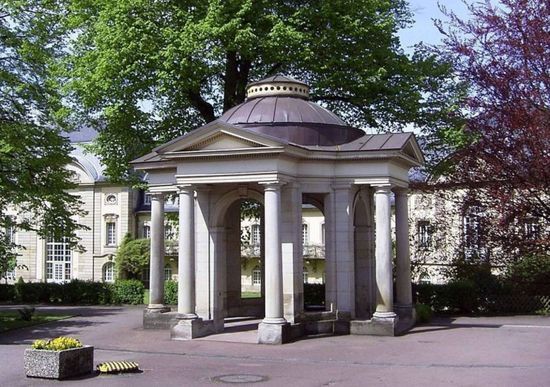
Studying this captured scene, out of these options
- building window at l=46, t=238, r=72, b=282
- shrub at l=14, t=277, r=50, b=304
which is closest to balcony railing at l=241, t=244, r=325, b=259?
building window at l=46, t=238, r=72, b=282

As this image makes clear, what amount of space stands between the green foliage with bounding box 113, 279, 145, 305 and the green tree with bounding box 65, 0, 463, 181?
9023 mm

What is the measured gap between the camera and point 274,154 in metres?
21.1

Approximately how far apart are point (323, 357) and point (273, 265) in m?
3.51

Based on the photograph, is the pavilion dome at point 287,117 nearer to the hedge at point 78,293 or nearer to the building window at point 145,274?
the hedge at point 78,293

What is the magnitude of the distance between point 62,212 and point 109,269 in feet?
116

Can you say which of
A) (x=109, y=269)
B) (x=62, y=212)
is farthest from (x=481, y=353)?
(x=109, y=269)

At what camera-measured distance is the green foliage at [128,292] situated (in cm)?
3923

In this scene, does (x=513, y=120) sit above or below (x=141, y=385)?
above

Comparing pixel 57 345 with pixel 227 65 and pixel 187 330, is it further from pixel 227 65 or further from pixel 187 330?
pixel 227 65

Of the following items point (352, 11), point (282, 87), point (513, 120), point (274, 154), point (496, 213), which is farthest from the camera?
point (352, 11)

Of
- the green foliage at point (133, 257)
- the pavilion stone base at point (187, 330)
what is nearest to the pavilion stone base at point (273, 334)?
the pavilion stone base at point (187, 330)

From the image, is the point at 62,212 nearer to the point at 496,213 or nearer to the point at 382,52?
the point at 382,52

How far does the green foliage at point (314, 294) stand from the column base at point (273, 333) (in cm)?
1092

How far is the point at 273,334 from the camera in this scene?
68.1 feet
